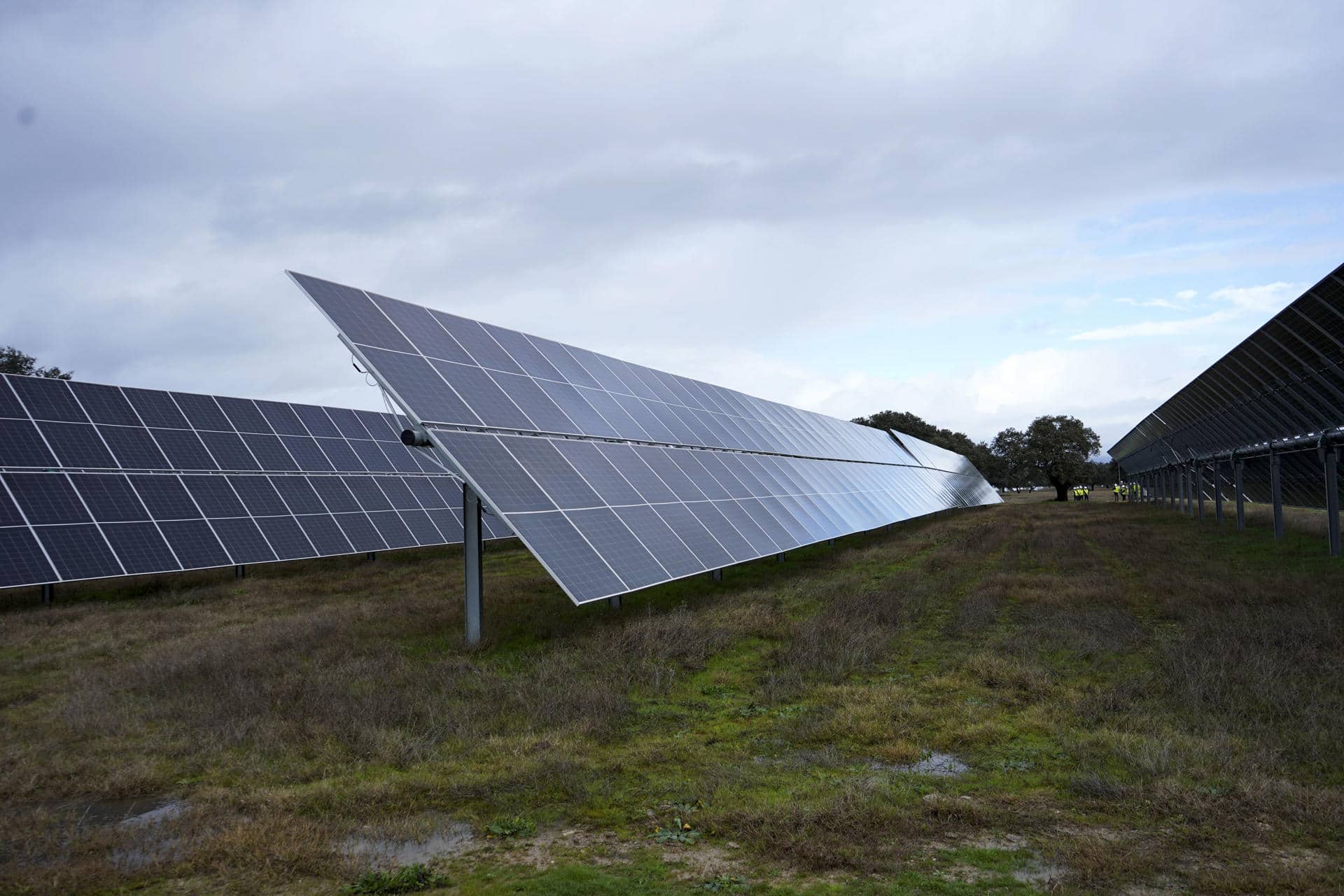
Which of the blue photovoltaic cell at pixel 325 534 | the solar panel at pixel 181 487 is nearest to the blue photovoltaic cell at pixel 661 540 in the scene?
the solar panel at pixel 181 487

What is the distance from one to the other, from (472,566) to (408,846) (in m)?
7.19

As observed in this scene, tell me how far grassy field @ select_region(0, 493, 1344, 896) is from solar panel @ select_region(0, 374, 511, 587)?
12.9 ft

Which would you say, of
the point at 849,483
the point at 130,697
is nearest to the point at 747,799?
the point at 130,697

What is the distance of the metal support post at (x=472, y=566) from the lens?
13258mm

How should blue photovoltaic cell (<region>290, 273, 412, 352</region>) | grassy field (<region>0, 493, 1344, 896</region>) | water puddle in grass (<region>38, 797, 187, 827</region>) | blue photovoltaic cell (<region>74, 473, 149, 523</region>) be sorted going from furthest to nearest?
blue photovoltaic cell (<region>74, 473, 149, 523</region>), blue photovoltaic cell (<region>290, 273, 412, 352</region>), water puddle in grass (<region>38, 797, 187, 827</region>), grassy field (<region>0, 493, 1344, 896</region>)

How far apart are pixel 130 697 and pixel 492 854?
7.21m

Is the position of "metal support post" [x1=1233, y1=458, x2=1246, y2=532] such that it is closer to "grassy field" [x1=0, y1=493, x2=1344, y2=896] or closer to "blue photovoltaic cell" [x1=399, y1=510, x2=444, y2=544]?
"grassy field" [x1=0, y1=493, x2=1344, y2=896]

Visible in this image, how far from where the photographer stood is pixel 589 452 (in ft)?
55.3

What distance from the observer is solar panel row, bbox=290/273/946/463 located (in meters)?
13.7

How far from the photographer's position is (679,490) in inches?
720

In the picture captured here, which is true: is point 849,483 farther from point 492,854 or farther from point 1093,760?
point 492,854

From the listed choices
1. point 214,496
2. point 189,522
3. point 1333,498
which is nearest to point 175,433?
point 214,496

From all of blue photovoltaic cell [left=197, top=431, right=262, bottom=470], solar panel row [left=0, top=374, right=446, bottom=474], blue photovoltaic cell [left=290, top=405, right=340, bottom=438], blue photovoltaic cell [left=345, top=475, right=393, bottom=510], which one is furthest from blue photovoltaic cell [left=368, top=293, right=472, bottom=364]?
blue photovoltaic cell [left=290, top=405, right=340, bottom=438]

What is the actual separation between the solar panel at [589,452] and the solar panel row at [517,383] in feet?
0.15
